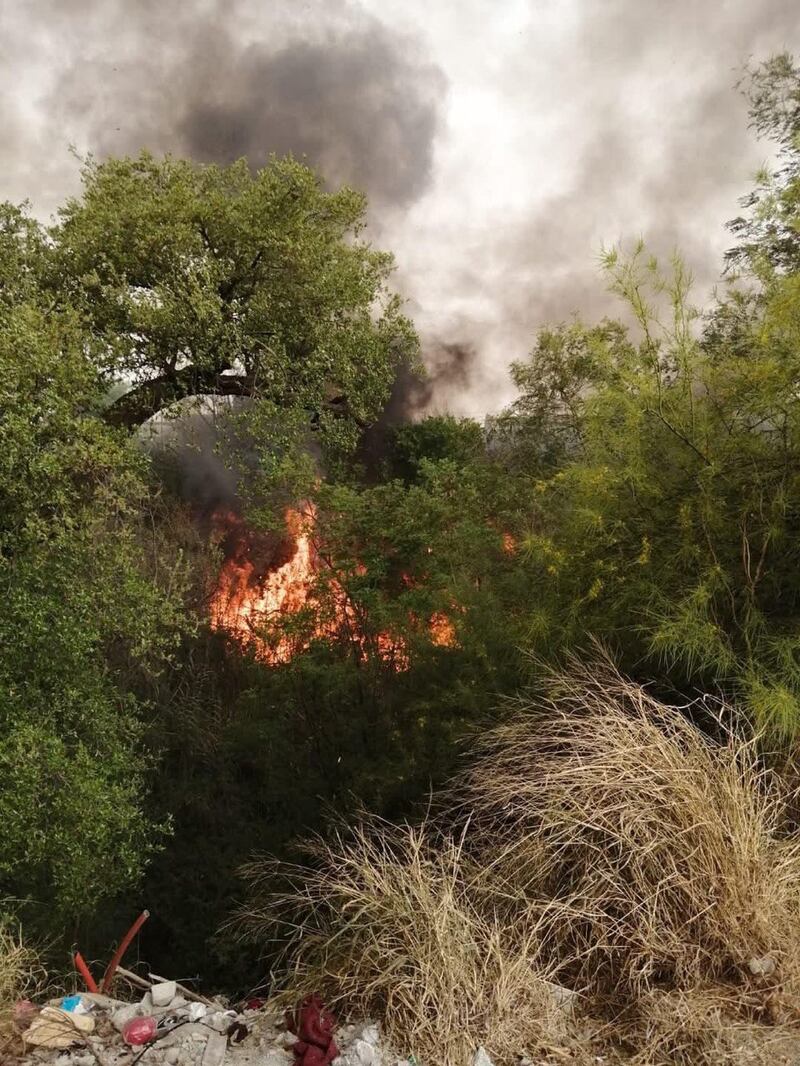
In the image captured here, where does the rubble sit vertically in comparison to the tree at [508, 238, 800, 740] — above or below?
below

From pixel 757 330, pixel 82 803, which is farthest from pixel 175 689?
pixel 757 330

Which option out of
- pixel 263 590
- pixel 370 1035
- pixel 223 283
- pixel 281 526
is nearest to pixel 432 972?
pixel 370 1035

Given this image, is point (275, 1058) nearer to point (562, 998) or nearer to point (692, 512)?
point (562, 998)

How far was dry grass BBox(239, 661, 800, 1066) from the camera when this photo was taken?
2.98 m

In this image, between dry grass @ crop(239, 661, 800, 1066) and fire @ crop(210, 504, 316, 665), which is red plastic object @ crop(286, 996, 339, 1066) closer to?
dry grass @ crop(239, 661, 800, 1066)

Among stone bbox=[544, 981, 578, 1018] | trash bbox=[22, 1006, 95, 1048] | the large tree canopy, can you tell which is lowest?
trash bbox=[22, 1006, 95, 1048]

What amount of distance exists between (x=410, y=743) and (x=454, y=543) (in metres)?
4.24

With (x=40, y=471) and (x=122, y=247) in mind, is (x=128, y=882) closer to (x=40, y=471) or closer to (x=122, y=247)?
(x=40, y=471)

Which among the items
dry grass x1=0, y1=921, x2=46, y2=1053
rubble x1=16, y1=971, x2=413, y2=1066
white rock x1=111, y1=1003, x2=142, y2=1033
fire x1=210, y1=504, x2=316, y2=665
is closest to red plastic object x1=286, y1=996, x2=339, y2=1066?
rubble x1=16, y1=971, x2=413, y2=1066

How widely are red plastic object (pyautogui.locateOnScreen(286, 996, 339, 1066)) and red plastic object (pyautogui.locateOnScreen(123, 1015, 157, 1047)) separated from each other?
0.62 m

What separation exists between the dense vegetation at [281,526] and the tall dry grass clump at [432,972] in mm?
2079

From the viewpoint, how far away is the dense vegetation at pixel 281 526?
563cm

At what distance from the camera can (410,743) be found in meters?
9.64

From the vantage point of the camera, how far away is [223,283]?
10570mm
